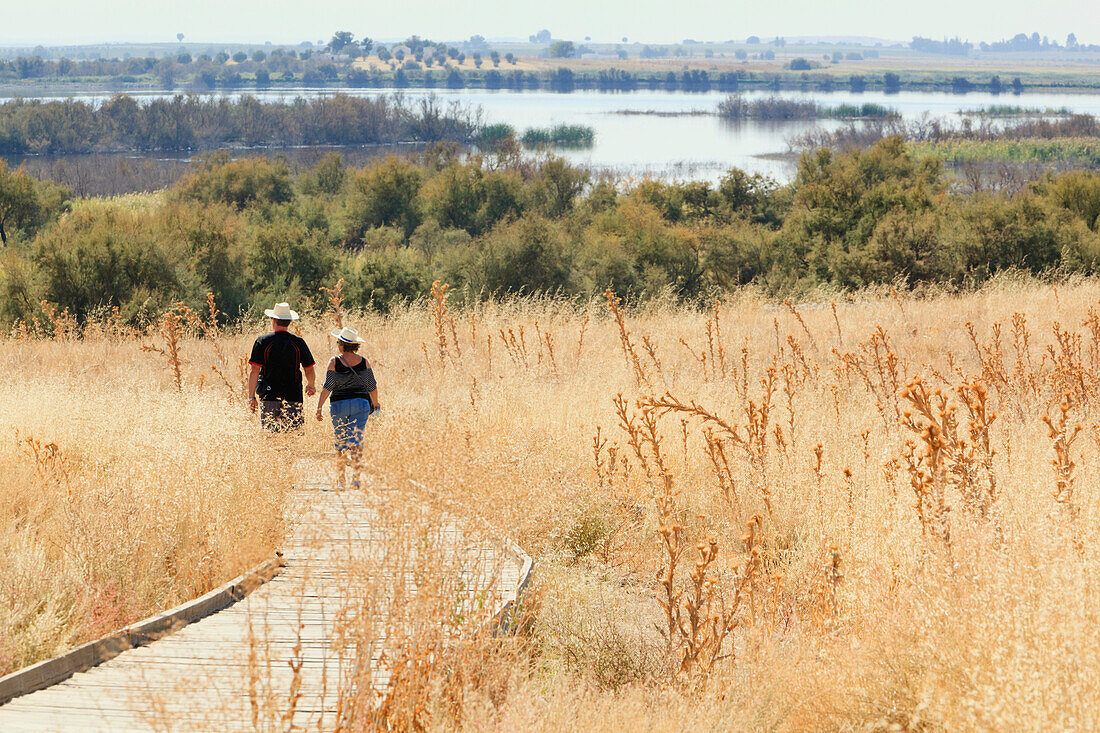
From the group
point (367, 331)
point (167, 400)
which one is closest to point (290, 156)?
point (367, 331)

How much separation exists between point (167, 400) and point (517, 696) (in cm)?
576

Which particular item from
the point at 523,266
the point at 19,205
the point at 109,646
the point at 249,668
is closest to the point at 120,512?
the point at 109,646

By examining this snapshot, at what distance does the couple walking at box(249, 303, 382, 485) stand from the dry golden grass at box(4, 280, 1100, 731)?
1.36 ft

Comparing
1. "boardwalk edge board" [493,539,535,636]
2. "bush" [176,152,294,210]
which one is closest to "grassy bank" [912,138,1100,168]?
"bush" [176,152,294,210]

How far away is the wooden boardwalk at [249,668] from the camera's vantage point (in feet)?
10.2

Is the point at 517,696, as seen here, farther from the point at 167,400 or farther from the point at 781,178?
the point at 781,178

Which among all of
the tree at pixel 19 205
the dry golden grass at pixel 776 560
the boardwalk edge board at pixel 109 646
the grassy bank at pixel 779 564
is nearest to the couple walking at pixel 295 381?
the dry golden grass at pixel 776 560

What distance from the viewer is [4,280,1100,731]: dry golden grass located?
122 inches

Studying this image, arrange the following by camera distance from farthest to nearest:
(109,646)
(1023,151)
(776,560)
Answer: (1023,151)
(776,560)
(109,646)

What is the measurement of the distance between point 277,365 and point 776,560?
13.9 feet

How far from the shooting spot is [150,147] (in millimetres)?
85000

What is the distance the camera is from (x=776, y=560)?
18.0 feet

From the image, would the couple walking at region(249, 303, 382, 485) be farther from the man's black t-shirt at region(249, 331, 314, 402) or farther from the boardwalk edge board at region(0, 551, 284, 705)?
the boardwalk edge board at region(0, 551, 284, 705)

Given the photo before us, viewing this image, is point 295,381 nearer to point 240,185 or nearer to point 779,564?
point 779,564
